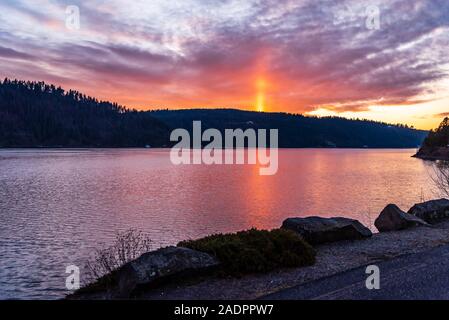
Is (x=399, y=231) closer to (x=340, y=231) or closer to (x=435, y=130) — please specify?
(x=340, y=231)

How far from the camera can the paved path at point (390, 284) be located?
9.62 meters

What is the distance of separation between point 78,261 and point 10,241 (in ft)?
21.9

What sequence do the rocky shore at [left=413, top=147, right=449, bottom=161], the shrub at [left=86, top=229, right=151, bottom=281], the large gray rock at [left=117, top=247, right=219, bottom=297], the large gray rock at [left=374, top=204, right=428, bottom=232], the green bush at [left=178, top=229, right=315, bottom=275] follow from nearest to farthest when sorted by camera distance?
the large gray rock at [left=117, top=247, right=219, bottom=297] < the green bush at [left=178, top=229, right=315, bottom=275] < the shrub at [left=86, top=229, right=151, bottom=281] < the large gray rock at [left=374, top=204, right=428, bottom=232] < the rocky shore at [left=413, top=147, right=449, bottom=161]

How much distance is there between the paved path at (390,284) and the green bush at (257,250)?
1.74 meters

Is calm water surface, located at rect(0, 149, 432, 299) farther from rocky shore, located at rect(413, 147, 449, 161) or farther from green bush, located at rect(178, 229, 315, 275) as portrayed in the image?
rocky shore, located at rect(413, 147, 449, 161)

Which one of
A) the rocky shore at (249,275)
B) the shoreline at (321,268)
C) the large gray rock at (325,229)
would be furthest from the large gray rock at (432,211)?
the large gray rock at (325,229)

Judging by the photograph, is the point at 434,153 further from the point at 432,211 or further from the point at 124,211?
the point at 432,211

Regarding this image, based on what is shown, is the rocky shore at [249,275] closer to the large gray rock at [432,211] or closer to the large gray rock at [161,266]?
the large gray rock at [161,266]

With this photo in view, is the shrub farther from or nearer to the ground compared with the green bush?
nearer to the ground

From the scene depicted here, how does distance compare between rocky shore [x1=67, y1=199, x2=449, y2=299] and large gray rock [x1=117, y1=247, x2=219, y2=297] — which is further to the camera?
large gray rock [x1=117, y1=247, x2=219, y2=297]

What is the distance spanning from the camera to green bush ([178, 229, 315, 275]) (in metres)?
12.3

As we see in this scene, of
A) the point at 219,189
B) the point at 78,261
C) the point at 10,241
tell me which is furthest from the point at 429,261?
the point at 219,189

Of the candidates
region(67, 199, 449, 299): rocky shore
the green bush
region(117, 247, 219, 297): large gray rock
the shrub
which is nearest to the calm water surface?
the shrub
